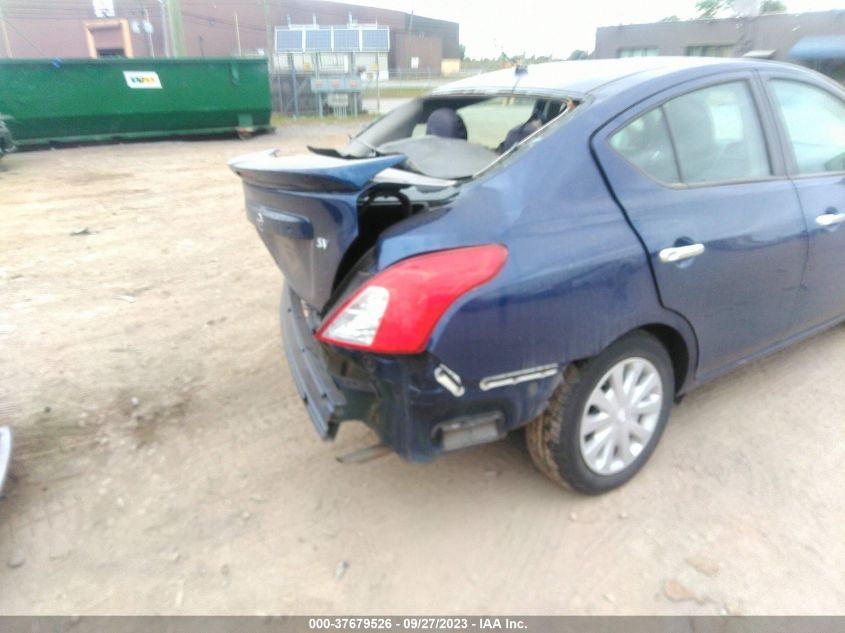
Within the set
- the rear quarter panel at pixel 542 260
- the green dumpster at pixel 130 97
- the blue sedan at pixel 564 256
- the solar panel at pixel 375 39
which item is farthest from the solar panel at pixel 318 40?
the rear quarter panel at pixel 542 260

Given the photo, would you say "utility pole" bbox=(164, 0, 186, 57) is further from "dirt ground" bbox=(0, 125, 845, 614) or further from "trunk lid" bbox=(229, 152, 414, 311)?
"trunk lid" bbox=(229, 152, 414, 311)

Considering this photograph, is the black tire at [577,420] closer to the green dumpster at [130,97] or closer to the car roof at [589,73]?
the car roof at [589,73]

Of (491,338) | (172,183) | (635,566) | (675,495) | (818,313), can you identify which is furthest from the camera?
(172,183)

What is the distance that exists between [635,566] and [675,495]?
1.60 feet

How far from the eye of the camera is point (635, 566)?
2352 millimetres

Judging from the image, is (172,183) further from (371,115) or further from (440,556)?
(371,115)

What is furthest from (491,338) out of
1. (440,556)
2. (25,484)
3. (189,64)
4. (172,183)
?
(189,64)

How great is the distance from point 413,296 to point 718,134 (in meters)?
1.76

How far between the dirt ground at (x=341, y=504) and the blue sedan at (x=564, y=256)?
13.1 inches

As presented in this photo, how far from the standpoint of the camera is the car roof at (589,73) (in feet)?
8.90

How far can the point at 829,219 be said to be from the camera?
314 centimetres

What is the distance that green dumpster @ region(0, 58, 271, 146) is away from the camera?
12.5 meters

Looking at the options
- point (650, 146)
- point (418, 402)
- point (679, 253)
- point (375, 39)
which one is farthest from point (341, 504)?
point (375, 39)

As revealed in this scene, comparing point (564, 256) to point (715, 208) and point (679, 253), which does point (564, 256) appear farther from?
point (715, 208)
